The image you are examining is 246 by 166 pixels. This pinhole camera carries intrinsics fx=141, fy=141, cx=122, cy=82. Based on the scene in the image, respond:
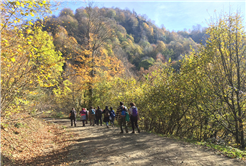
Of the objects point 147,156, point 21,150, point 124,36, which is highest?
point 124,36

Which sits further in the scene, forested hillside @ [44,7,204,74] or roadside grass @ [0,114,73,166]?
forested hillside @ [44,7,204,74]

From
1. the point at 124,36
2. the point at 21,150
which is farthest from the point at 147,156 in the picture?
the point at 124,36

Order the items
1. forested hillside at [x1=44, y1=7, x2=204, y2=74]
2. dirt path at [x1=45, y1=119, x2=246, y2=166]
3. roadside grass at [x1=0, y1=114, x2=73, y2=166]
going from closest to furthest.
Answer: dirt path at [x1=45, y1=119, x2=246, y2=166] → roadside grass at [x1=0, y1=114, x2=73, y2=166] → forested hillside at [x1=44, y1=7, x2=204, y2=74]

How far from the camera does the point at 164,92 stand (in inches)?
313

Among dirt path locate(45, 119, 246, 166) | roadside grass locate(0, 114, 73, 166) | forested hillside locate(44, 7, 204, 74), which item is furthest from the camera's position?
forested hillside locate(44, 7, 204, 74)

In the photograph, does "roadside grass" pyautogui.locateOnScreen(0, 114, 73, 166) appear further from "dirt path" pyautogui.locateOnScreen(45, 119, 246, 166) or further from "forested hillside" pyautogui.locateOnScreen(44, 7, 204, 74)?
"forested hillside" pyautogui.locateOnScreen(44, 7, 204, 74)

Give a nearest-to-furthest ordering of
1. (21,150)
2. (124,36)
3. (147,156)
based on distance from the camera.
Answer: (147,156) < (21,150) < (124,36)

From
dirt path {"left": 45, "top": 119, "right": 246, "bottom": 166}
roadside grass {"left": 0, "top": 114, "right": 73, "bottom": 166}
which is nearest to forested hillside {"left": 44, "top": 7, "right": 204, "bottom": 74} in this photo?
roadside grass {"left": 0, "top": 114, "right": 73, "bottom": 166}

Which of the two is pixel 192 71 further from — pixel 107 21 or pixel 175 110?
pixel 107 21

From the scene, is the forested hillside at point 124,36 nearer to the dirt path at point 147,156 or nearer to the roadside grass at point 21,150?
the roadside grass at point 21,150

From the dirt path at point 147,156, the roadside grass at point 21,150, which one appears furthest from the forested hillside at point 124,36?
the dirt path at point 147,156

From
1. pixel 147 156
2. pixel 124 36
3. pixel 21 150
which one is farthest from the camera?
pixel 124 36

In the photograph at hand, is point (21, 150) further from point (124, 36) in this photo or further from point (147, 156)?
point (124, 36)

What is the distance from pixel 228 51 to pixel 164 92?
12.5ft
